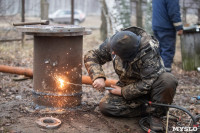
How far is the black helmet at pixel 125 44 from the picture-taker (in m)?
3.77

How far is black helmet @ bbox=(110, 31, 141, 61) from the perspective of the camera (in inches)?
148

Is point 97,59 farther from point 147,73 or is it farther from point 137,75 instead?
point 147,73

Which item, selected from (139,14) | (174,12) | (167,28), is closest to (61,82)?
(167,28)

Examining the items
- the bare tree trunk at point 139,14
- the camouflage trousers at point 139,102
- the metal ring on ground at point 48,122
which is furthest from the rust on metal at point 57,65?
the bare tree trunk at point 139,14

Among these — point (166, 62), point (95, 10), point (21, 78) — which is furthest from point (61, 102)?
point (95, 10)

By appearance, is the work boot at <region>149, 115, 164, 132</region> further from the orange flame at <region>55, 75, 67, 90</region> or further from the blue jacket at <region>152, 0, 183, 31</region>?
the blue jacket at <region>152, 0, 183, 31</region>

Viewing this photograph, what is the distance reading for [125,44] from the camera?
3764 mm

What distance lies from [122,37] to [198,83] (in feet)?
13.6

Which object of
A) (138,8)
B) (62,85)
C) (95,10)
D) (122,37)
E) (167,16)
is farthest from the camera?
(95,10)

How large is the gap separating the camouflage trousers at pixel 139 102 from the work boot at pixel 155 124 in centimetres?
11

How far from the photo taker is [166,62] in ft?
23.4

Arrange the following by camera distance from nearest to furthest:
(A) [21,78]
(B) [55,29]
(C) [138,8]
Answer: (B) [55,29] < (A) [21,78] < (C) [138,8]

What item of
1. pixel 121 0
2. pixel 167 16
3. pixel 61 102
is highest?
pixel 121 0

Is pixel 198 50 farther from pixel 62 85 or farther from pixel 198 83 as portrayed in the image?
pixel 62 85
